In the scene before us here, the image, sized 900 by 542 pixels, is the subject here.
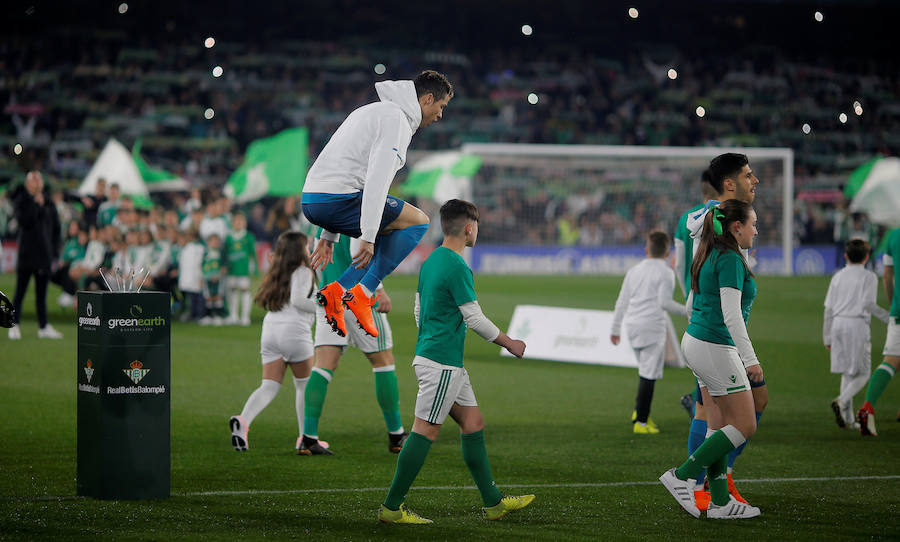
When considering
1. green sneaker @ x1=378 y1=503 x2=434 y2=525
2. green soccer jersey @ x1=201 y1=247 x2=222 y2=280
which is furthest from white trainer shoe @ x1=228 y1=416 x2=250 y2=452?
green soccer jersey @ x1=201 y1=247 x2=222 y2=280

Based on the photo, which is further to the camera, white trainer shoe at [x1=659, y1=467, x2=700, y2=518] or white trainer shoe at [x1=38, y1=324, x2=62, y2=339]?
white trainer shoe at [x1=38, y1=324, x2=62, y2=339]

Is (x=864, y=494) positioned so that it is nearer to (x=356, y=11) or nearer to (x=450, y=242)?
(x=450, y=242)

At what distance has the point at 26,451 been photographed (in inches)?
303

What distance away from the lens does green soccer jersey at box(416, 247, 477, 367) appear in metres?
5.67

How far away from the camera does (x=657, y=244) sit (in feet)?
31.0

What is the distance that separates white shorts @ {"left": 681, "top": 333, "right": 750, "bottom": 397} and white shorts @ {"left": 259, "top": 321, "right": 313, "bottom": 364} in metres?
3.22

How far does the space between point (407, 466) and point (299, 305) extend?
2672mm

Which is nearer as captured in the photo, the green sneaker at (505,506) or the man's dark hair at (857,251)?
the green sneaker at (505,506)

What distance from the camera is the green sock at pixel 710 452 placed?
228 inches

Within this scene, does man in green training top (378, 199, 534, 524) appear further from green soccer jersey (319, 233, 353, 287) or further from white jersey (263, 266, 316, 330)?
white jersey (263, 266, 316, 330)

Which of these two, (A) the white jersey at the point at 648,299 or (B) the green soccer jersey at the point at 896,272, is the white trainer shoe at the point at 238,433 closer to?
(A) the white jersey at the point at 648,299

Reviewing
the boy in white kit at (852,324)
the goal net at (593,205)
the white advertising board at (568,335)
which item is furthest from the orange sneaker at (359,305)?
the goal net at (593,205)

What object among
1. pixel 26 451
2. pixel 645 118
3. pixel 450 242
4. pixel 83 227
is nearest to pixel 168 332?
pixel 450 242

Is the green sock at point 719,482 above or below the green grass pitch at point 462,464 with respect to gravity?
above
